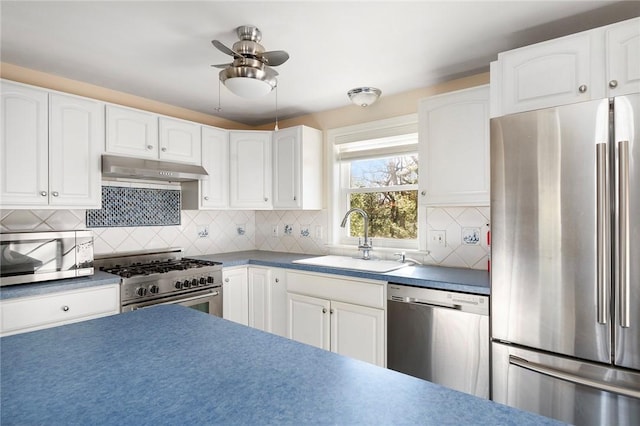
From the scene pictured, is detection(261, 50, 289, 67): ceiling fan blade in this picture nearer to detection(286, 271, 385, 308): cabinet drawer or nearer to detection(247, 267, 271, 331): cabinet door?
detection(286, 271, 385, 308): cabinet drawer

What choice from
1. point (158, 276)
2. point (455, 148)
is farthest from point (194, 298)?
point (455, 148)

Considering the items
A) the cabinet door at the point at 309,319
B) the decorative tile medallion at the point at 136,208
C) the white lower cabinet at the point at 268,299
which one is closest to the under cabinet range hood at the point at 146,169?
the decorative tile medallion at the point at 136,208

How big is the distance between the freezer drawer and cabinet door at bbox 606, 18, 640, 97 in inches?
48.7

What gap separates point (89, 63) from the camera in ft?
7.72

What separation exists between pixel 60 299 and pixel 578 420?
2786mm

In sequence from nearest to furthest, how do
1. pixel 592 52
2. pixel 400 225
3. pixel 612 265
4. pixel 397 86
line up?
pixel 612 265 → pixel 592 52 → pixel 397 86 → pixel 400 225

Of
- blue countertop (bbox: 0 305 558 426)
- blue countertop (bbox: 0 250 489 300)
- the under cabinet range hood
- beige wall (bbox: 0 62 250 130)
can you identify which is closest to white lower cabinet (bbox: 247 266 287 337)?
blue countertop (bbox: 0 250 489 300)

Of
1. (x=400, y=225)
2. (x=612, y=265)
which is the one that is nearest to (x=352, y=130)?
(x=400, y=225)

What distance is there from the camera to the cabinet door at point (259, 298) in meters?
3.09

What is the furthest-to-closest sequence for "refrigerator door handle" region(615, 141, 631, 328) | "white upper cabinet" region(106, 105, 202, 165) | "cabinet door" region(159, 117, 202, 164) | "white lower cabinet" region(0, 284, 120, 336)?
"cabinet door" region(159, 117, 202, 164) → "white upper cabinet" region(106, 105, 202, 165) → "white lower cabinet" region(0, 284, 120, 336) → "refrigerator door handle" region(615, 141, 631, 328)

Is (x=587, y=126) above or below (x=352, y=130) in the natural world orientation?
below

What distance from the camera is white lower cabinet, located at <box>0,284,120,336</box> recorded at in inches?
77.7

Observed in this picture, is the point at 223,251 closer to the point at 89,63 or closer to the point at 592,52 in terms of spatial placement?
the point at 89,63

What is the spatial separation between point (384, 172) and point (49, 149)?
2493 millimetres
